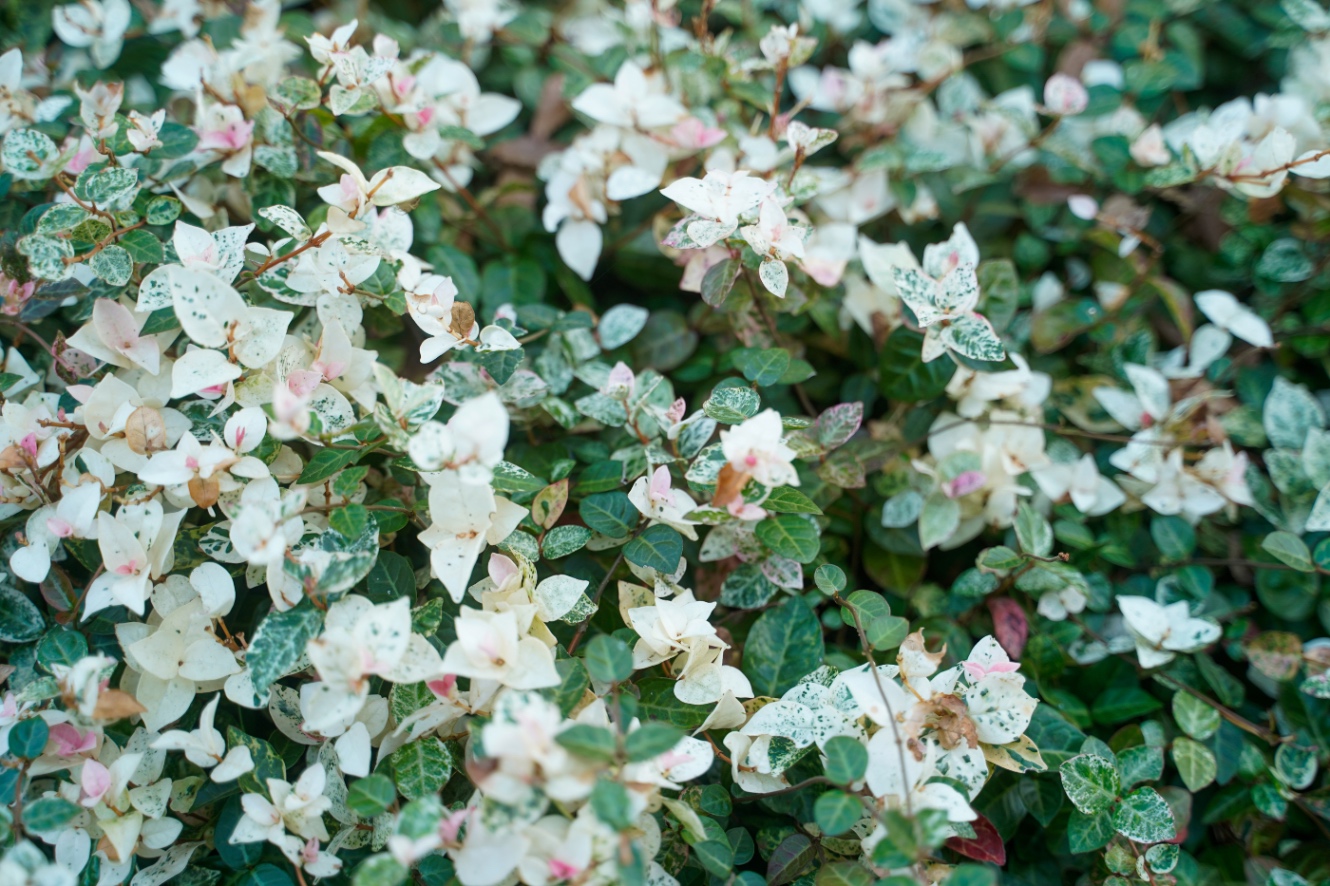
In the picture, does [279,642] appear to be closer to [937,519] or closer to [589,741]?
[589,741]

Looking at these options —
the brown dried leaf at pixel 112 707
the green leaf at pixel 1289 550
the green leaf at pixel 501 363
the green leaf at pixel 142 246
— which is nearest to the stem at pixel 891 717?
the green leaf at pixel 501 363

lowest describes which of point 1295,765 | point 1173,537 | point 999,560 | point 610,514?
point 1295,765

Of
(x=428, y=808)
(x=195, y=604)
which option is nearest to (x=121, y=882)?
(x=195, y=604)

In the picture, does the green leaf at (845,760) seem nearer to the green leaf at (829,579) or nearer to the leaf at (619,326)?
the green leaf at (829,579)

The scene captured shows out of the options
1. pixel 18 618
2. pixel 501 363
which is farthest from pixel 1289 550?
pixel 18 618

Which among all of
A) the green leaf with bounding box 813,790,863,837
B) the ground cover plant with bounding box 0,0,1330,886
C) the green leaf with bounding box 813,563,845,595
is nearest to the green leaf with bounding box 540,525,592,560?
the ground cover plant with bounding box 0,0,1330,886

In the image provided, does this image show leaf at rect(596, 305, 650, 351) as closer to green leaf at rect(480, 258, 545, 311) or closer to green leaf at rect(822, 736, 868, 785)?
green leaf at rect(480, 258, 545, 311)
